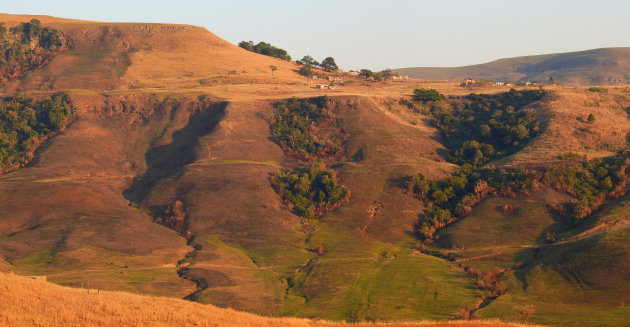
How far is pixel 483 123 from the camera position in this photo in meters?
91.2

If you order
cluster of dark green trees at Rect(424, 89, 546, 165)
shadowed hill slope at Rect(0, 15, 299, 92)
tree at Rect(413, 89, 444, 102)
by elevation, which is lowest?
cluster of dark green trees at Rect(424, 89, 546, 165)

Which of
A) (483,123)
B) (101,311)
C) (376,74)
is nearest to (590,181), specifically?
(483,123)

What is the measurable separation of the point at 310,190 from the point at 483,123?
34.3m

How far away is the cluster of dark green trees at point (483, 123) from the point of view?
271 ft

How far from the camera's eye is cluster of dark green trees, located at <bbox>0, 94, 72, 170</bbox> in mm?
86312

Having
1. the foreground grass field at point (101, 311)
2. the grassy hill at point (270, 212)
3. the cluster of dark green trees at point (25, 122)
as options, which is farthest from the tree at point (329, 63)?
the foreground grass field at point (101, 311)

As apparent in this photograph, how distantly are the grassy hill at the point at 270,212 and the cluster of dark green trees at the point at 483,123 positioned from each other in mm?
2104

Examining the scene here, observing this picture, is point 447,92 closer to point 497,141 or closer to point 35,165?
point 497,141

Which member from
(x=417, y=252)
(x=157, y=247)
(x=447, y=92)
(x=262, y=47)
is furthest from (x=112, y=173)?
(x=262, y=47)

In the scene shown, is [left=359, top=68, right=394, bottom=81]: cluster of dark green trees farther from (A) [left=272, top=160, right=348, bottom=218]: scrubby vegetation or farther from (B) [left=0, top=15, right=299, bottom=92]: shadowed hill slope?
(A) [left=272, top=160, right=348, bottom=218]: scrubby vegetation

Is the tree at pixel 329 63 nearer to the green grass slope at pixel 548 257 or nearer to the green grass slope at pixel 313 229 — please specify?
the green grass slope at pixel 313 229

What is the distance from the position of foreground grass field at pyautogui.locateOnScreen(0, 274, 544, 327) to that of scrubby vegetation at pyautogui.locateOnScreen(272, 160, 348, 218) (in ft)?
117

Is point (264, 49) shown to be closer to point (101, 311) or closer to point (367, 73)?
point (367, 73)

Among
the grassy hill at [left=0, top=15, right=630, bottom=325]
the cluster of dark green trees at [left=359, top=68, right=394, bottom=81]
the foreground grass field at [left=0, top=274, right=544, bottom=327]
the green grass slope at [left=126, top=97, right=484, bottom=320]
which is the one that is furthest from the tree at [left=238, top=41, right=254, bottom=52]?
the foreground grass field at [left=0, top=274, right=544, bottom=327]
